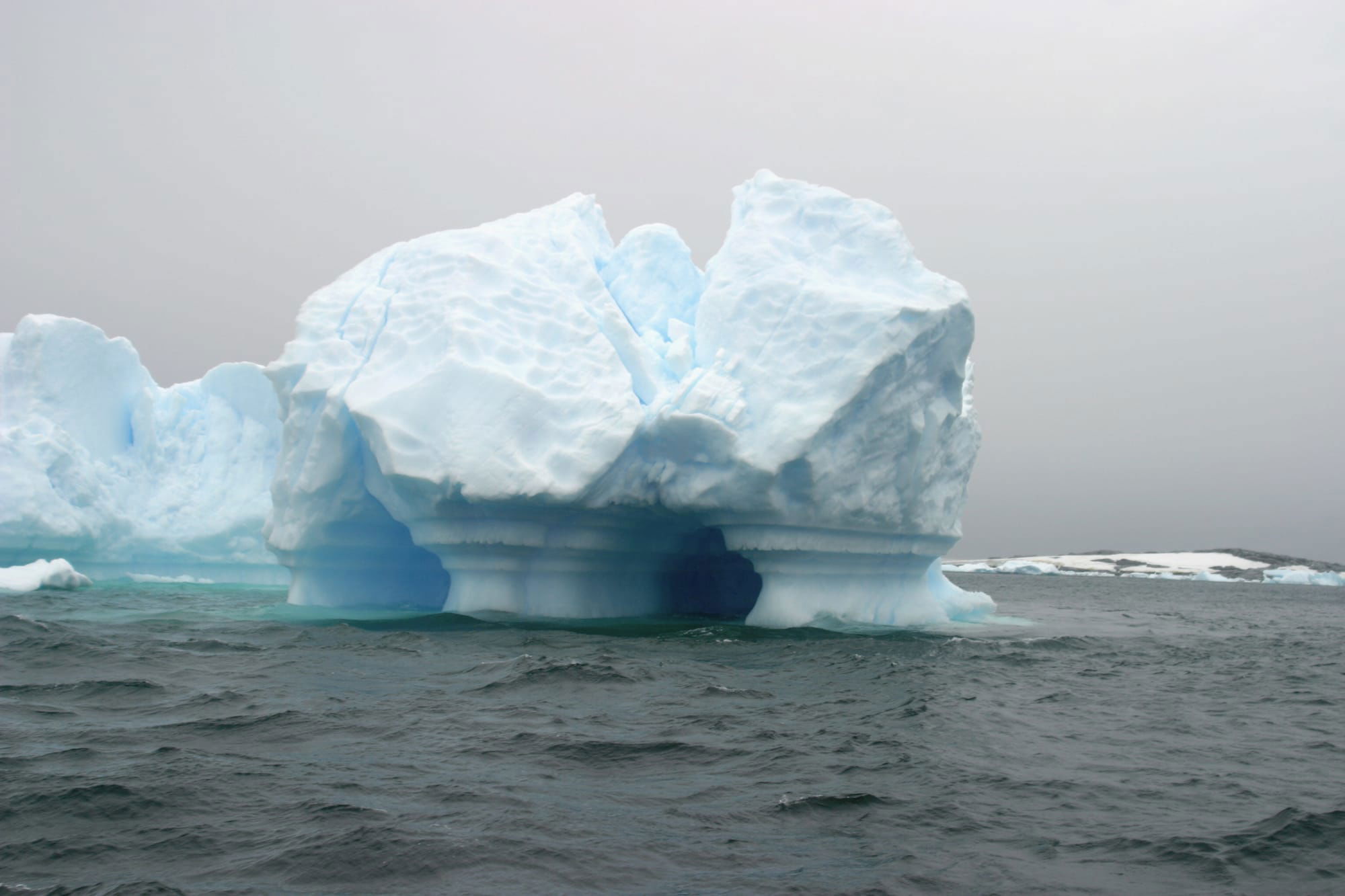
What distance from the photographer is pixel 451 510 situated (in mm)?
11766

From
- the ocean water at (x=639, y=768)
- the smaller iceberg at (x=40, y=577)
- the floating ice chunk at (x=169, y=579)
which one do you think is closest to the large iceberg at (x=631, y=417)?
the ocean water at (x=639, y=768)

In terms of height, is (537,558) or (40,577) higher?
(537,558)

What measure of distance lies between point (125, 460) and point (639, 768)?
59.9 feet

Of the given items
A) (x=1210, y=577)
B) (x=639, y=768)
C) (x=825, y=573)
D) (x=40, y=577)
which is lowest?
(x=40, y=577)

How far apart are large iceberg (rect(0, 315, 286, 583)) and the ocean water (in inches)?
345

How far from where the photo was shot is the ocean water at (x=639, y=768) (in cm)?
414

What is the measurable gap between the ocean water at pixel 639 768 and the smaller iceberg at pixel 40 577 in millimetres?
6688

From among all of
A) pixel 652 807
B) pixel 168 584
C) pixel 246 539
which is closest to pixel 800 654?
pixel 652 807

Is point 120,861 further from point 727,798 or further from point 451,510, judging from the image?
point 451,510

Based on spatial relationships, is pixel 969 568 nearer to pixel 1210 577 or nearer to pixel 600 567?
pixel 1210 577

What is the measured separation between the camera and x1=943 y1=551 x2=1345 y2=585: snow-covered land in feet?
203

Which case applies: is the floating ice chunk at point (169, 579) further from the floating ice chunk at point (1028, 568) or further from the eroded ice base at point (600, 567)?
the floating ice chunk at point (1028, 568)

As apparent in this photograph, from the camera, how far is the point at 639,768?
563 cm

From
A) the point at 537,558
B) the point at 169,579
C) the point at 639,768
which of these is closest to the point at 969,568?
the point at 169,579
